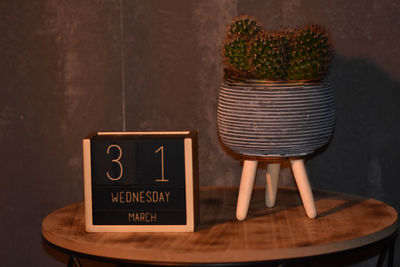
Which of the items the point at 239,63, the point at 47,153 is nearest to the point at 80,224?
the point at 239,63

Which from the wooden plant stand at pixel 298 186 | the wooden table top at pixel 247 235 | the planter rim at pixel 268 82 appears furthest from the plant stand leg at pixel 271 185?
the planter rim at pixel 268 82

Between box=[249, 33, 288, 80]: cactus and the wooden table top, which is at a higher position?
box=[249, 33, 288, 80]: cactus

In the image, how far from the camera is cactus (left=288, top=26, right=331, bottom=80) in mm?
1446

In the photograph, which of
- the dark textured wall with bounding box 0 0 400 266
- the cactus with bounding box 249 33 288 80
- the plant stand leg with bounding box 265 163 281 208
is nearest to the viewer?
the cactus with bounding box 249 33 288 80

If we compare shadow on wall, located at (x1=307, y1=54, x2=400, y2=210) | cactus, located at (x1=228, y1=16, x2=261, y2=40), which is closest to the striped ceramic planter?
cactus, located at (x1=228, y1=16, x2=261, y2=40)

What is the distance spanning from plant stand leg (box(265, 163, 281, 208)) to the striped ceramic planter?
0.19 m

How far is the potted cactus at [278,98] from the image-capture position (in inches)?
57.0

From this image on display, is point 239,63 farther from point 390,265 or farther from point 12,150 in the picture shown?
point 12,150

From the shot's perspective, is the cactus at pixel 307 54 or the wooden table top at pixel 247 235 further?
the cactus at pixel 307 54

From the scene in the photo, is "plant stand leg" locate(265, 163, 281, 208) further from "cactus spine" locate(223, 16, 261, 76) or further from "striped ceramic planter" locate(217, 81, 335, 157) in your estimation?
"cactus spine" locate(223, 16, 261, 76)

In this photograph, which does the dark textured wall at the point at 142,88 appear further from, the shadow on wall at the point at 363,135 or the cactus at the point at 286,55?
the cactus at the point at 286,55

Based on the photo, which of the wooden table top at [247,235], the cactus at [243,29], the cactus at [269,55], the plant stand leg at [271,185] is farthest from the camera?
the plant stand leg at [271,185]

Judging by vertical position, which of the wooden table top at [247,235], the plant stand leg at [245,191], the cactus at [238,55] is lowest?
the wooden table top at [247,235]

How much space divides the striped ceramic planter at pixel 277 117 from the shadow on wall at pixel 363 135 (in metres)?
0.47
